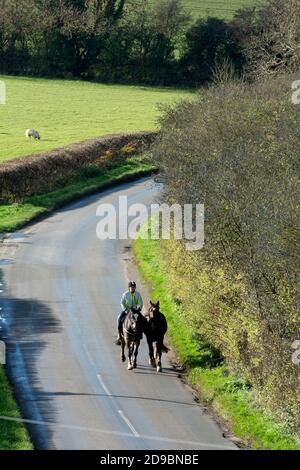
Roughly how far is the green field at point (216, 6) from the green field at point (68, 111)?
77.0 ft

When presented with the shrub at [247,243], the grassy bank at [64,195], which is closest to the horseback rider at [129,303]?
the shrub at [247,243]

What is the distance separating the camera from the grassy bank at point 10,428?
71.6 ft

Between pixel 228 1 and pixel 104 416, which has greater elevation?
pixel 228 1

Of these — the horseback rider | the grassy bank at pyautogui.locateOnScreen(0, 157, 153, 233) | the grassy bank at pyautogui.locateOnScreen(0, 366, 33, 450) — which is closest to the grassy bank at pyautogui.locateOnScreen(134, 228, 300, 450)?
the horseback rider

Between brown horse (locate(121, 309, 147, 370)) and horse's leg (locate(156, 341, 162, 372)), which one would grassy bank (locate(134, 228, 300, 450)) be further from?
brown horse (locate(121, 309, 147, 370))

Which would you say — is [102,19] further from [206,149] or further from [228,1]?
[206,149]

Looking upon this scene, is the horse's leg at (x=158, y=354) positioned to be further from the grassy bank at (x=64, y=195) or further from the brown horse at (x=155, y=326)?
the grassy bank at (x=64, y=195)

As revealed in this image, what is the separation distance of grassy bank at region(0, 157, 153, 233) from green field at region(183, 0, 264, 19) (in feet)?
184

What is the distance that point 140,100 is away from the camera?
92625 mm

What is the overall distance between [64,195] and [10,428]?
32.7 metres

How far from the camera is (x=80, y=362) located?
2925cm

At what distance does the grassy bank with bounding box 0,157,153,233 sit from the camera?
4900 centimetres

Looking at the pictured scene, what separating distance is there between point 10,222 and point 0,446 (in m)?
27.2

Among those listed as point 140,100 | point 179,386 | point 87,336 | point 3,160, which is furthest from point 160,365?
point 140,100
